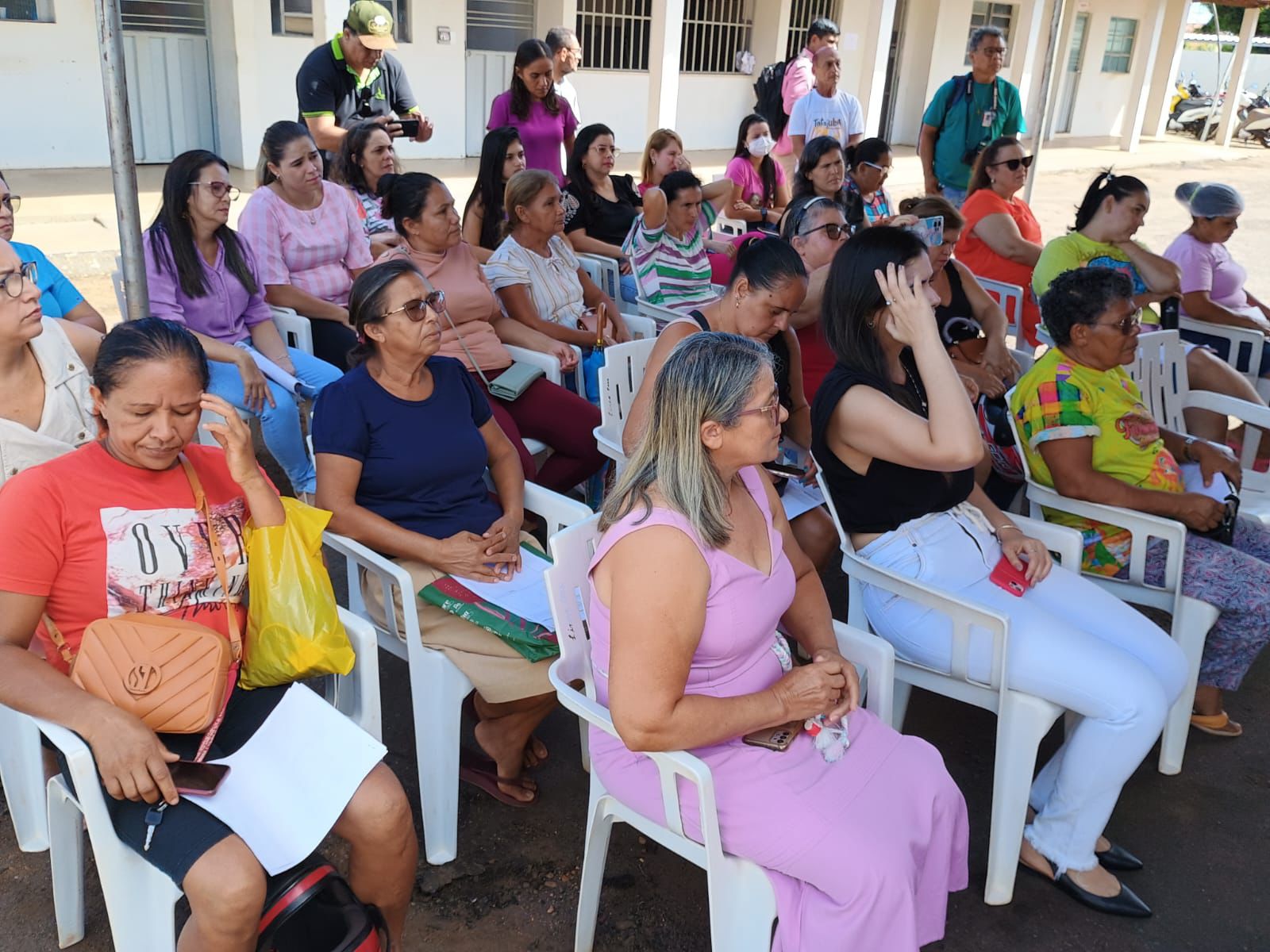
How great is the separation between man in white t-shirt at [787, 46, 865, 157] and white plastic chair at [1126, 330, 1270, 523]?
333 centimetres

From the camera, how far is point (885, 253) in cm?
266

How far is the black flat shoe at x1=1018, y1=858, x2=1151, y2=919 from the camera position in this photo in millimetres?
2443

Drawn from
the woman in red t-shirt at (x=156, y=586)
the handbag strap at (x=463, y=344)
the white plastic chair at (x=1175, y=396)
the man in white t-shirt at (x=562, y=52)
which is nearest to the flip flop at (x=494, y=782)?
the woman in red t-shirt at (x=156, y=586)

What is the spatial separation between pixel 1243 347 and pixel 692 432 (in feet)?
13.6

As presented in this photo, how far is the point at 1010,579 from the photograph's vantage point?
8.73ft

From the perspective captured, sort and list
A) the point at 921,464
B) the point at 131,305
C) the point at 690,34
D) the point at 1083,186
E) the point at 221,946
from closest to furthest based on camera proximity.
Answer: the point at 221,946 → the point at 921,464 → the point at 131,305 → the point at 690,34 → the point at 1083,186

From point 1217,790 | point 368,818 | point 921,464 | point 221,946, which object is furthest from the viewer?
point 1217,790

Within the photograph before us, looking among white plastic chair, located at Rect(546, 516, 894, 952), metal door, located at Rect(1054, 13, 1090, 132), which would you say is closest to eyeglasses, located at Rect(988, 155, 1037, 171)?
white plastic chair, located at Rect(546, 516, 894, 952)

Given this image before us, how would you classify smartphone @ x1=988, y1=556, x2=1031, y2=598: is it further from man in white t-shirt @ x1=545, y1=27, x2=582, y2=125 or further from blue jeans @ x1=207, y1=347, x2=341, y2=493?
man in white t-shirt @ x1=545, y1=27, x2=582, y2=125

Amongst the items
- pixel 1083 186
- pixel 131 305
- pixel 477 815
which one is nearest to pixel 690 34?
pixel 1083 186

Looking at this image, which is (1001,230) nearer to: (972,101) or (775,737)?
(972,101)

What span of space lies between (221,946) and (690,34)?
1342 cm

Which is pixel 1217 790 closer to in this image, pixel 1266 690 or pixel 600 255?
pixel 1266 690

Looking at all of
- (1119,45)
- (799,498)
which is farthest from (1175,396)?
(1119,45)
